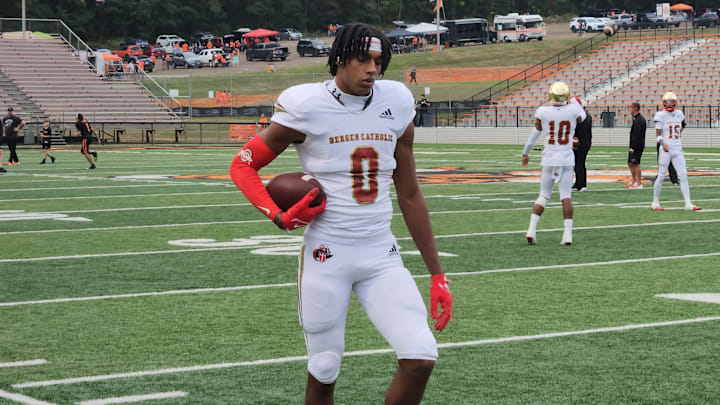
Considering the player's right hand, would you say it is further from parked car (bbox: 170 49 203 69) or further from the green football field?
parked car (bbox: 170 49 203 69)

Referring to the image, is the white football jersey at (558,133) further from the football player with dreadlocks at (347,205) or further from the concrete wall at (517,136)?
the concrete wall at (517,136)

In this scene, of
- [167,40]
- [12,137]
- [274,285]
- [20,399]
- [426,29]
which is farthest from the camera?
[167,40]

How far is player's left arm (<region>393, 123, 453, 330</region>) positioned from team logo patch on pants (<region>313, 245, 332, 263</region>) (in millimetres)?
394

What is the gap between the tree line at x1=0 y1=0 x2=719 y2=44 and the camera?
96250 mm

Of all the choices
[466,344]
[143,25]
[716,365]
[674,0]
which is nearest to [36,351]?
[466,344]

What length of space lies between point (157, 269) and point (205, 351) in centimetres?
379

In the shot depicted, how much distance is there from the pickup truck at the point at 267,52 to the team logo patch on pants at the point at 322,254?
74961 mm

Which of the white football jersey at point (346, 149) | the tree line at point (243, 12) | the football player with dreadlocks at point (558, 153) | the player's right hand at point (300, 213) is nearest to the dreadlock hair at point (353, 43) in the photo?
the white football jersey at point (346, 149)

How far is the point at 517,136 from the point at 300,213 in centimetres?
3941

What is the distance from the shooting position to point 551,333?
24.4ft

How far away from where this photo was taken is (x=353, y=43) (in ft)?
14.6

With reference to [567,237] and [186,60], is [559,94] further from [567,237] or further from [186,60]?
[186,60]

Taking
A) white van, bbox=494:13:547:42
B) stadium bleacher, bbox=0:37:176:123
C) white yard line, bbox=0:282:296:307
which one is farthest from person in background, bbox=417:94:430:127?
white yard line, bbox=0:282:296:307

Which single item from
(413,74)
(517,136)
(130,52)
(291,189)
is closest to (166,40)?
(130,52)
